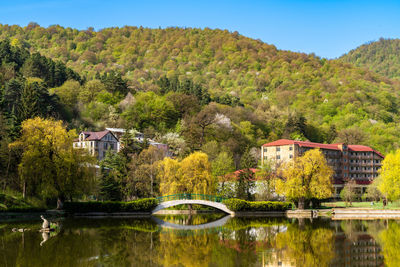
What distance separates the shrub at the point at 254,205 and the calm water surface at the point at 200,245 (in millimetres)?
11813

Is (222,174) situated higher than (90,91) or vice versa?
(90,91)

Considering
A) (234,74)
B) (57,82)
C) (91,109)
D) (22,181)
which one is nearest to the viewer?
(22,181)

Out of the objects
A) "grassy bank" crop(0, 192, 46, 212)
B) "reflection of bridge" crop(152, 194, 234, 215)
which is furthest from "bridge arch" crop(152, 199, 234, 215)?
"grassy bank" crop(0, 192, 46, 212)

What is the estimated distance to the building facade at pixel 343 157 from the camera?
10512 cm

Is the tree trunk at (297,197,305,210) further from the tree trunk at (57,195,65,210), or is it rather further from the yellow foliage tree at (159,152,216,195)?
the tree trunk at (57,195,65,210)

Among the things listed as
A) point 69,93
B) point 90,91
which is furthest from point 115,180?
point 90,91

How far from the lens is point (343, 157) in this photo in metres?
115

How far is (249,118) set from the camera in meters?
133

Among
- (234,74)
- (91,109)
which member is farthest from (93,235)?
(234,74)

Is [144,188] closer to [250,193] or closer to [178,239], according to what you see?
[250,193]

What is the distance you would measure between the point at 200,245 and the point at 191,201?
24.5m

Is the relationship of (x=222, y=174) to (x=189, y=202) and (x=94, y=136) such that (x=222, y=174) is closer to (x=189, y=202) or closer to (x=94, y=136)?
(x=189, y=202)

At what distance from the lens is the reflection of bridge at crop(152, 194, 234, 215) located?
5794 cm

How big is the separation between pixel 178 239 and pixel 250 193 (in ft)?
116
